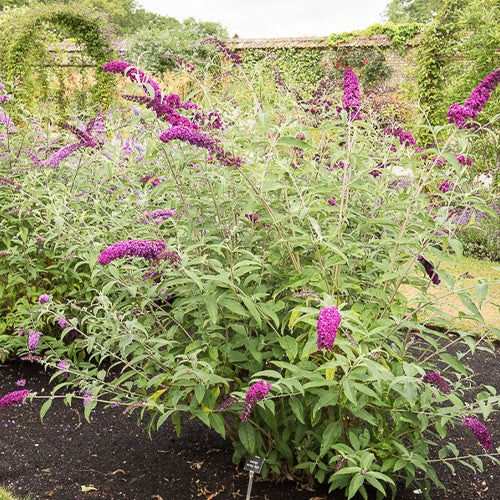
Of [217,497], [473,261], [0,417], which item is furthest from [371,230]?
[473,261]

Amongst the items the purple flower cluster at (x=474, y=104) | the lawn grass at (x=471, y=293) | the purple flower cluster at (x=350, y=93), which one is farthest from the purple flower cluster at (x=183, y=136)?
the lawn grass at (x=471, y=293)

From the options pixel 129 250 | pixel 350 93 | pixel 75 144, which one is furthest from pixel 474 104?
pixel 75 144

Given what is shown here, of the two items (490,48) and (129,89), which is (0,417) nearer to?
(129,89)

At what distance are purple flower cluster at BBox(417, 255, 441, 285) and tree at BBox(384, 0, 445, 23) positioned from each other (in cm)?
A: 4348

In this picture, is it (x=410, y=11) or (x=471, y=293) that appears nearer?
(x=471, y=293)

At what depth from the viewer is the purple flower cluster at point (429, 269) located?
2.66m

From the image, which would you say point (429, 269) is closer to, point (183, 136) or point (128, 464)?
point (183, 136)

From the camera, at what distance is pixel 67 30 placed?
15.5m

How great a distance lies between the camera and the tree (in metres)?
42.5

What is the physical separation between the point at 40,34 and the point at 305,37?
10077 millimetres

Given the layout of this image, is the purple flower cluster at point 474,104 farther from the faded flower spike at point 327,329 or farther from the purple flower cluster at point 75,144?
the purple flower cluster at point 75,144

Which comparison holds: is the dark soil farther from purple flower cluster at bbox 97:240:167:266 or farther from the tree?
the tree

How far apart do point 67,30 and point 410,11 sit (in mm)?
35650

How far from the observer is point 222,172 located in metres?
2.72
